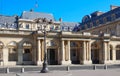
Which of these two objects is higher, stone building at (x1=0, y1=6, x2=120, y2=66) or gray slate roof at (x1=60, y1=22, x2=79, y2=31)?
gray slate roof at (x1=60, y1=22, x2=79, y2=31)

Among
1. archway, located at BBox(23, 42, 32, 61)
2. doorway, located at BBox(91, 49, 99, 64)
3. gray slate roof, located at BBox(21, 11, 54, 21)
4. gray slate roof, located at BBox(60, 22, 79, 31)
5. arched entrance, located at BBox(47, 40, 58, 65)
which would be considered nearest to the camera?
archway, located at BBox(23, 42, 32, 61)

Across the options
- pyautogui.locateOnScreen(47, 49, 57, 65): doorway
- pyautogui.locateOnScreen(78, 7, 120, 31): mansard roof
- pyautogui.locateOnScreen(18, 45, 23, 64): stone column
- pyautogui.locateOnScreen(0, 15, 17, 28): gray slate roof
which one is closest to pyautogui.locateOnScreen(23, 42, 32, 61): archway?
pyautogui.locateOnScreen(18, 45, 23, 64): stone column

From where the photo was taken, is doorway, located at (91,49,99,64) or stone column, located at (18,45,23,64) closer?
stone column, located at (18,45,23,64)

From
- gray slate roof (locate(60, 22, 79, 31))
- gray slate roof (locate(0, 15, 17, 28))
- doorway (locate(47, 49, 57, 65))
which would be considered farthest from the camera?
gray slate roof (locate(60, 22, 79, 31))

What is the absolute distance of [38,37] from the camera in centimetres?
5081

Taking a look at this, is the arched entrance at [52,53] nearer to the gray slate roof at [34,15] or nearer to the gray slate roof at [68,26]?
the gray slate roof at [34,15]

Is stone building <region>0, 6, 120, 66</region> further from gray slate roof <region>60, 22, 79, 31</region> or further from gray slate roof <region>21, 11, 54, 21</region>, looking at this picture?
gray slate roof <region>21, 11, 54, 21</region>

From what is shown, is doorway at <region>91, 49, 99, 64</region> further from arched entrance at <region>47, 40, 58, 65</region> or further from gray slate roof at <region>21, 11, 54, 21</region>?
gray slate roof at <region>21, 11, 54, 21</region>

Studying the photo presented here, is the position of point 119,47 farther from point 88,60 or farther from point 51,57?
point 51,57

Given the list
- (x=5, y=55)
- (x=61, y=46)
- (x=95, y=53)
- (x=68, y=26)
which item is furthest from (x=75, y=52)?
(x=68, y=26)

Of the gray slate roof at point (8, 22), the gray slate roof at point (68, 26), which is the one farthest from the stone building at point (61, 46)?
the gray slate roof at point (68, 26)

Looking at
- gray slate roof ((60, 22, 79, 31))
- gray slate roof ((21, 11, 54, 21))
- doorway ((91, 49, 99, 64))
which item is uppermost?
gray slate roof ((21, 11, 54, 21))

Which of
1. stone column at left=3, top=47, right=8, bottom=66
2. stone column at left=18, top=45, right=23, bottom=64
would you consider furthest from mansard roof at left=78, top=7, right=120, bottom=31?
stone column at left=3, top=47, right=8, bottom=66

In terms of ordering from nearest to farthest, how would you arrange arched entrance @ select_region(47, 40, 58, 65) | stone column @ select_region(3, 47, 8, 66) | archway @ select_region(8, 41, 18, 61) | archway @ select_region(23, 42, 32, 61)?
1. stone column @ select_region(3, 47, 8, 66)
2. archway @ select_region(8, 41, 18, 61)
3. archway @ select_region(23, 42, 32, 61)
4. arched entrance @ select_region(47, 40, 58, 65)
